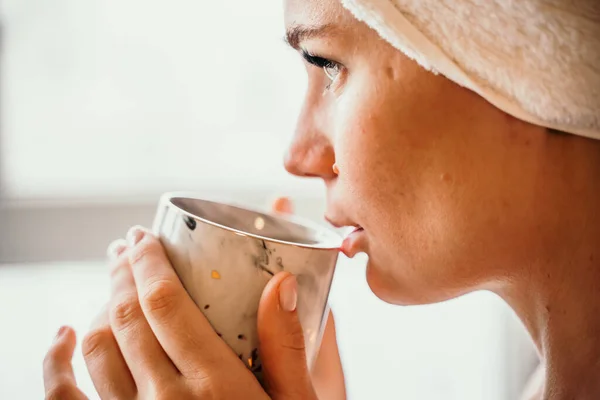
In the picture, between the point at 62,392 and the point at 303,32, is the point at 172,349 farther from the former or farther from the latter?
the point at 303,32

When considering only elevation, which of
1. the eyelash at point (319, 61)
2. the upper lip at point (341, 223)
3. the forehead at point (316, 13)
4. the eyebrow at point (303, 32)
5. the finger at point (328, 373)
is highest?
the forehead at point (316, 13)

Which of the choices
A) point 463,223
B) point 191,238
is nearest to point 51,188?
point 191,238

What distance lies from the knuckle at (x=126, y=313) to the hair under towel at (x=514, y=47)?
331mm

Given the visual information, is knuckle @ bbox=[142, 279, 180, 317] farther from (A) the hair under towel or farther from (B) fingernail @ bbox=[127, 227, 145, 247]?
(A) the hair under towel

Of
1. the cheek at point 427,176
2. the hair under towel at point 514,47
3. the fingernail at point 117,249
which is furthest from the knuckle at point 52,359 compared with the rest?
the hair under towel at point 514,47

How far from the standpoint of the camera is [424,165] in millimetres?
603

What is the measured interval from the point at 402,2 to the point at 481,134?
0.13 meters

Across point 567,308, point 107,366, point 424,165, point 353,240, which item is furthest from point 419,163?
point 107,366

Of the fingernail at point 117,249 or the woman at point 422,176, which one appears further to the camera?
the fingernail at point 117,249

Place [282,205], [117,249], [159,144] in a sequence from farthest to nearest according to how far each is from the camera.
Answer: [159,144]
[282,205]
[117,249]

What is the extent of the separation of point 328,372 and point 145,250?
326 millimetres

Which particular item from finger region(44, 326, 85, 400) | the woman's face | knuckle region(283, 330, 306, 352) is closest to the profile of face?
the woman's face

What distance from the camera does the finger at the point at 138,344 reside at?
600mm

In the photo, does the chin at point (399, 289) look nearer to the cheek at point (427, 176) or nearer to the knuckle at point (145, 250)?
the cheek at point (427, 176)
